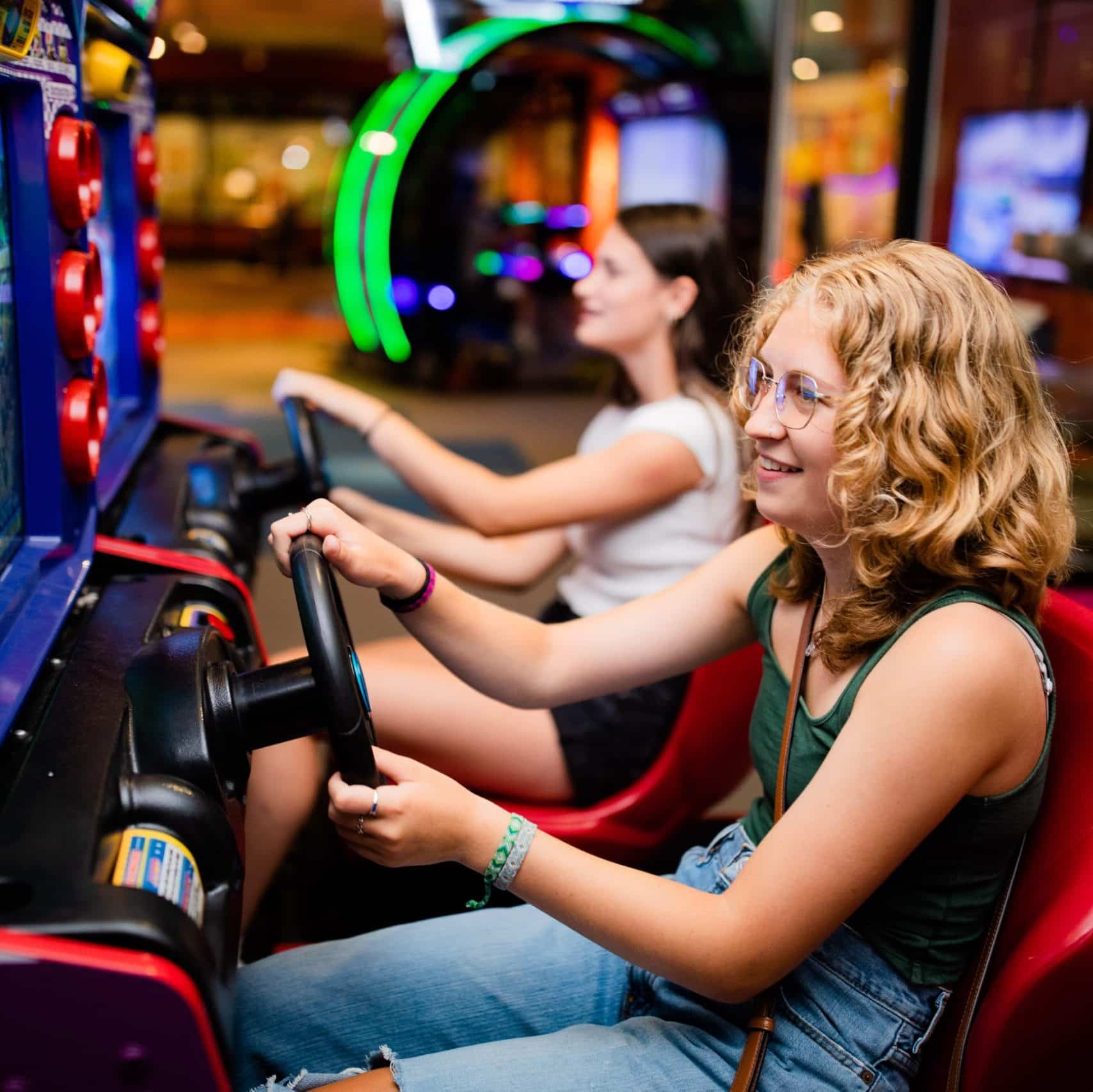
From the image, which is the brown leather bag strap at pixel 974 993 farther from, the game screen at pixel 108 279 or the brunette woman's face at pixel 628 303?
the game screen at pixel 108 279

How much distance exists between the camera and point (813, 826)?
0.90 meters

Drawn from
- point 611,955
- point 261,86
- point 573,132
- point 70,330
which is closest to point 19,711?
point 70,330

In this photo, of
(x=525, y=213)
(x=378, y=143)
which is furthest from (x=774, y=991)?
(x=525, y=213)

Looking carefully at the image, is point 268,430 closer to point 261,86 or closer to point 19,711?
point 19,711

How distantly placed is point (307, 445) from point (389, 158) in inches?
187

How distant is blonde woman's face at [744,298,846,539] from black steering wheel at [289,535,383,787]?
1.23 feet

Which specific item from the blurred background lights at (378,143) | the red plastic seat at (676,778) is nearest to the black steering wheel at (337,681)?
the red plastic seat at (676,778)

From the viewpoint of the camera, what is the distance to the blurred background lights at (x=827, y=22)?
16.3 feet

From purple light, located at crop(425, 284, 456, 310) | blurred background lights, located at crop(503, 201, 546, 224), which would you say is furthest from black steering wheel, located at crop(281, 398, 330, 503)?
blurred background lights, located at crop(503, 201, 546, 224)

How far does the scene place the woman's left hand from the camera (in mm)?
866

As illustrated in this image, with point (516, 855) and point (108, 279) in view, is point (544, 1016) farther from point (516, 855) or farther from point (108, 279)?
point (108, 279)

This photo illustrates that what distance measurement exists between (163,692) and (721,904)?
0.44m

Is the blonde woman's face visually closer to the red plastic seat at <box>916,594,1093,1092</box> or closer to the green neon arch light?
the red plastic seat at <box>916,594,1093,1092</box>

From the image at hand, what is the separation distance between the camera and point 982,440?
96 centimetres
